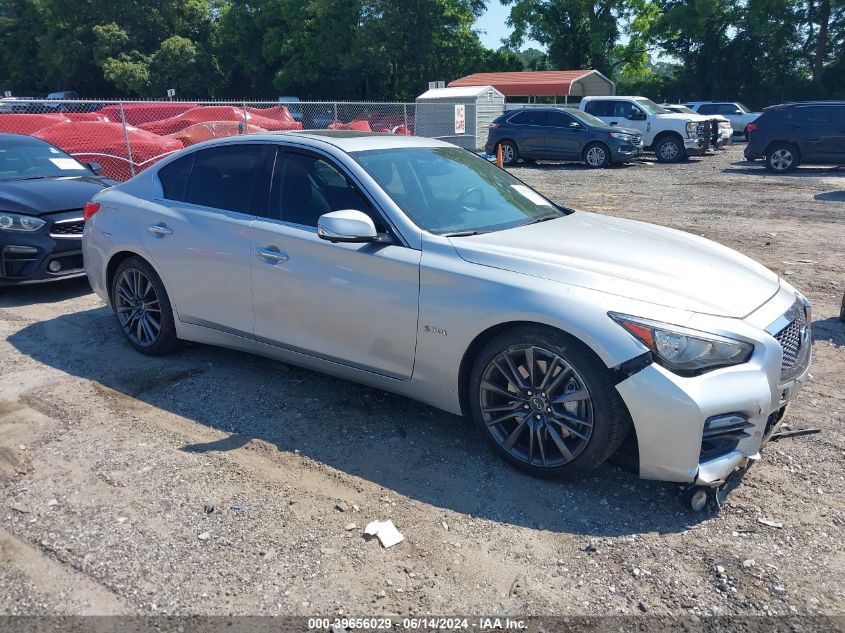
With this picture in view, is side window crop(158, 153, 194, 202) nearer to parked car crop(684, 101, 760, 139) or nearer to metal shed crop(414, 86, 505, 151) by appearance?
metal shed crop(414, 86, 505, 151)

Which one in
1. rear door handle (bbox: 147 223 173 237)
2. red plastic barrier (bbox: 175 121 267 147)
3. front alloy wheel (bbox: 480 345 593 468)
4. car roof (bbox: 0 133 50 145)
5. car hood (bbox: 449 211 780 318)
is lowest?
front alloy wheel (bbox: 480 345 593 468)

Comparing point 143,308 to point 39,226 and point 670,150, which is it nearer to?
point 39,226

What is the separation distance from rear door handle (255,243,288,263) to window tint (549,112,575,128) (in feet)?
56.4

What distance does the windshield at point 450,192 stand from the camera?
4.20 m

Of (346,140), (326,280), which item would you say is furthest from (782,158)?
(326,280)

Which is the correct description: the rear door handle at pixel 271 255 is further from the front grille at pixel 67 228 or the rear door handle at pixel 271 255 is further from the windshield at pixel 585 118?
the windshield at pixel 585 118

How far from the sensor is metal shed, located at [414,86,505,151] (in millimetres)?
19281

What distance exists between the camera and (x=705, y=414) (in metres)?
3.16

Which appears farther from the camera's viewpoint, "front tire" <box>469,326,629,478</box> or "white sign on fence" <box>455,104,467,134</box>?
"white sign on fence" <box>455,104,467,134</box>

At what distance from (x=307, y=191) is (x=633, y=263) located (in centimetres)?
202

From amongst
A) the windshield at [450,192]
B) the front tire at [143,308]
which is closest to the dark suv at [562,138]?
the windshield at [450,192]

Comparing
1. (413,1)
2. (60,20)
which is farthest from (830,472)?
(60,20)

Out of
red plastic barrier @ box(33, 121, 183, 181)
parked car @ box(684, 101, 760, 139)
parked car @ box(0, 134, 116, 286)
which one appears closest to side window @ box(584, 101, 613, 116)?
parked car @ box(684, 101, 760, 139)

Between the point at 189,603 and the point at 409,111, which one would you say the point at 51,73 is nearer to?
the point at 409,111
